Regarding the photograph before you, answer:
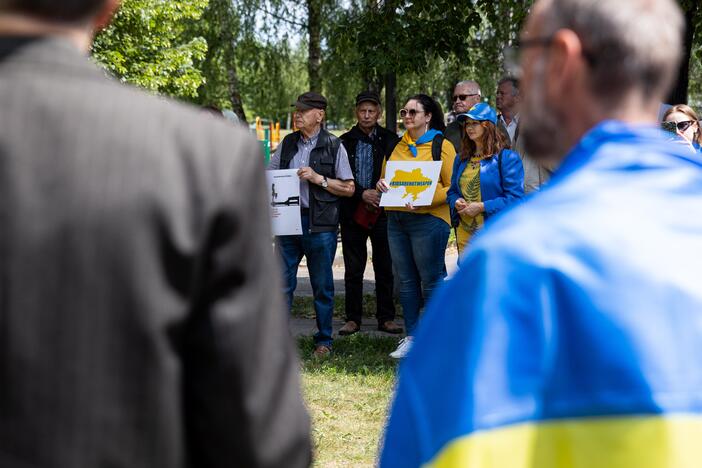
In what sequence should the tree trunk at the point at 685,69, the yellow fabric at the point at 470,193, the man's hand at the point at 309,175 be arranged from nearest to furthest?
the yellow fabric at the point at 470,193 < the man's hand at the point at 309,175 < the tree trunk at the point at 685,69

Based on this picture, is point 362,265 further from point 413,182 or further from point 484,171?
point 484,171

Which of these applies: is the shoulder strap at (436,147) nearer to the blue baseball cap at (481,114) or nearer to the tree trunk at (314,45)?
the blue baseball cap at (481,114)

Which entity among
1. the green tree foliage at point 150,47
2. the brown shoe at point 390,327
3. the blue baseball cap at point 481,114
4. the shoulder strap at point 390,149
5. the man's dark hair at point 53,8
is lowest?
the brown shoe at point 390,327

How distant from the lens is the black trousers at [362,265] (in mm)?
8398

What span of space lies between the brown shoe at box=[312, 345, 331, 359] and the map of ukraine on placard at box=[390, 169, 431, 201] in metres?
1.38

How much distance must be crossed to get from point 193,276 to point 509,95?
21.6ft

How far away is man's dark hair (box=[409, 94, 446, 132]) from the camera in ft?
23.9

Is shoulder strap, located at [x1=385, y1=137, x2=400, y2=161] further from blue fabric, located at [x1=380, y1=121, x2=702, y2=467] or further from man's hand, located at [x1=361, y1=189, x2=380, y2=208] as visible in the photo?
blue fabric, located at [x1=380, y1=121, x2=702, y2=467]

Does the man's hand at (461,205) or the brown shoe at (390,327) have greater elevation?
the man's hand at (461,205)

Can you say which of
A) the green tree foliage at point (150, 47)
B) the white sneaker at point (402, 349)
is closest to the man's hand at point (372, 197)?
the white sneaker at point (402, 349)

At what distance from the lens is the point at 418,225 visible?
7.16 m

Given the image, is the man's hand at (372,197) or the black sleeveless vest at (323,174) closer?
the black sleeveless vest at (323,174)

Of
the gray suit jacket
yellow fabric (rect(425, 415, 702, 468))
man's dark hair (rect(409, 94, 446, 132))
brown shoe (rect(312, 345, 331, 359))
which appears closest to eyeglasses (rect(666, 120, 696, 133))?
man's dark hair (rect(409, 94, 446, 132))

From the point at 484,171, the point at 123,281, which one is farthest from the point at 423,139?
the point at 123,281
